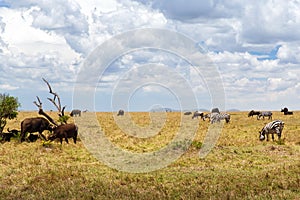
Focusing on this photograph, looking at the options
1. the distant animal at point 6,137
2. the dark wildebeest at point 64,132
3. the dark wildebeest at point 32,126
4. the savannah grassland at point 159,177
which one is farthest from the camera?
the distant animal at point 6,137

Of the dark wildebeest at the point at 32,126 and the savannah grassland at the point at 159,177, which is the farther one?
the dark wildebeest at the point at 32,126

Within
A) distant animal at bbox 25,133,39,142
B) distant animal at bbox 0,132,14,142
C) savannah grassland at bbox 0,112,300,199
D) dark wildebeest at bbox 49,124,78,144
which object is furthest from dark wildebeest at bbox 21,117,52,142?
savannah grassland at bbox 0,112,300,199

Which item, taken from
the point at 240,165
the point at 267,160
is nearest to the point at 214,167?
the point at 240,165

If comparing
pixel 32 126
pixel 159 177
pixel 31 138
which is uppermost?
pixel 32 126

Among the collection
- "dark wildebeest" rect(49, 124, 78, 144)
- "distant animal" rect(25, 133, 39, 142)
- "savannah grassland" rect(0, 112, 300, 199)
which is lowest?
"savannah grassland" rect(0, 112, 300, 199)

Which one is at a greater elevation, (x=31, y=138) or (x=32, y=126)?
(x=32, y=126)

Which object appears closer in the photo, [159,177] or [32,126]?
[159,177]

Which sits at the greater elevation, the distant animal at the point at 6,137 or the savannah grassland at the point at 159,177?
the distant animal at the point at 6,137

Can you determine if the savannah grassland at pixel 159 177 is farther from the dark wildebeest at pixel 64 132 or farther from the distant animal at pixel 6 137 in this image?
the distant animal at pixel 6 137

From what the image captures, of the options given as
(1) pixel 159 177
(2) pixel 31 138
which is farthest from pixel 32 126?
(1) pixel 159 177

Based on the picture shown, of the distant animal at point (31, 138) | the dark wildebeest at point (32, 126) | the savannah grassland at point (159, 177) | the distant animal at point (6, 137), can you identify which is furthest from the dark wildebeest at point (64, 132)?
the distant animal at point (6, 137)

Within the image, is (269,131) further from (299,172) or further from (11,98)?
(11,98)

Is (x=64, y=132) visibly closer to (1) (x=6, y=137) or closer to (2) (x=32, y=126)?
(2) (x=32, y=126)

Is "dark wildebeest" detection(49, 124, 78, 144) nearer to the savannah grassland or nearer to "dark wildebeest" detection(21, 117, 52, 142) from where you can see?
"dark wildebeest" detection(21, 117, 52, 142)
